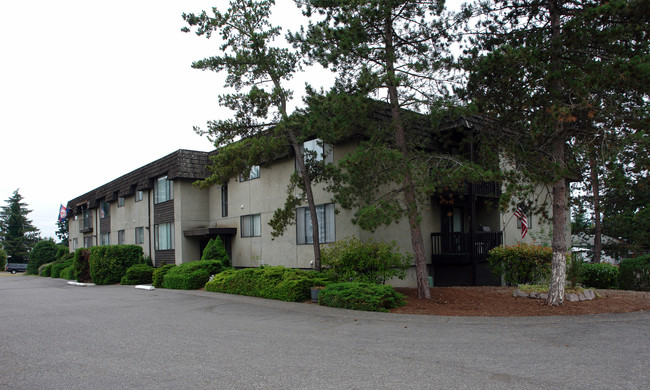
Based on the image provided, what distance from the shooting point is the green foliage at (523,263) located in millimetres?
16922

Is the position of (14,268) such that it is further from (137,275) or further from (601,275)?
(601,275)

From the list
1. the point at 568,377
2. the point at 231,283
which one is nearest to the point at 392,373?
the point at 568,377

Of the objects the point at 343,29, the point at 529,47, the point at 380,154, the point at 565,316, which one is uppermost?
the point at 343,29

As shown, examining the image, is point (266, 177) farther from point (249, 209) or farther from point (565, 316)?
point (565, 316)

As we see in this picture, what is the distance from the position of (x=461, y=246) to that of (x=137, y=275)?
15065mm

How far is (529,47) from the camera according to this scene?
36.1 feet

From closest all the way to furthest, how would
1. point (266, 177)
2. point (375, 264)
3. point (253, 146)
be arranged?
1. point (375, 264)
2. point (253, 146)
3. point (266, 177)

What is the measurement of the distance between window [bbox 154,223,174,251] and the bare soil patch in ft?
52.5

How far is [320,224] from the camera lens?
18578mm

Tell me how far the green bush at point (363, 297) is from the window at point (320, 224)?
5050mm

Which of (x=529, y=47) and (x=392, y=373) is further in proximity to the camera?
(x=529, y=47)

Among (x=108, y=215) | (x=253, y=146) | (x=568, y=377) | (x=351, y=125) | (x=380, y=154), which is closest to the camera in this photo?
(x=568, y=377)

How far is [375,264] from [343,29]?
6.47 metres

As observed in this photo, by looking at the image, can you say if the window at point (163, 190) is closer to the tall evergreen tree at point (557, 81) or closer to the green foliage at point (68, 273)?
the green foliage at point (68, 273)
